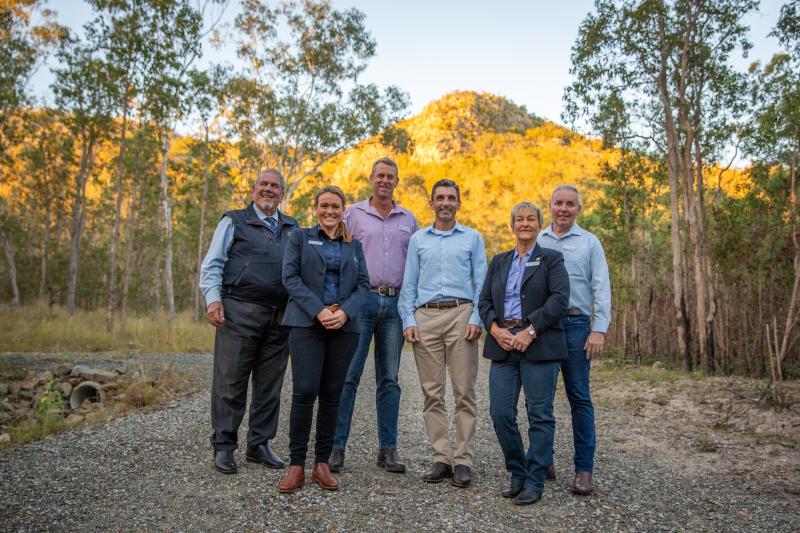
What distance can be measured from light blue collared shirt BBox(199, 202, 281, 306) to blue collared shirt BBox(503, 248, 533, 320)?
7.04ft

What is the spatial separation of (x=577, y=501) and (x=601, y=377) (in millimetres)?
8426

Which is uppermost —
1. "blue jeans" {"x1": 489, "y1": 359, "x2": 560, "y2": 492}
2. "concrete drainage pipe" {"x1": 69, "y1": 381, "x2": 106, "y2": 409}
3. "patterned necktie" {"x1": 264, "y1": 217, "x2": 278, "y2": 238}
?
"patterned necktie" {"x1": 264, "y1": 217, "x2": 278, "y2": 238}

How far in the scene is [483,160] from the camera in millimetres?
86125

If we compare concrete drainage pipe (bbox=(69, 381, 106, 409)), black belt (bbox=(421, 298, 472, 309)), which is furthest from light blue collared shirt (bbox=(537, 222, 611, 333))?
concrete drainage pipe (bbox=(69, 381, 106, 409))

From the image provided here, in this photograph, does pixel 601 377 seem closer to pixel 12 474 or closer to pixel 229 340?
pixel 229 340

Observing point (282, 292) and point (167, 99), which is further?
point (167, 99)

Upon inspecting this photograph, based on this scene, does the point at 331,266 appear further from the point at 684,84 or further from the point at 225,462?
the point at 684,84

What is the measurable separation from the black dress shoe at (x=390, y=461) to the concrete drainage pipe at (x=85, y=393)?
5419 millimetres

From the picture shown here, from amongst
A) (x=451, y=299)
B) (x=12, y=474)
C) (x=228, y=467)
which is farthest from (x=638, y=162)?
(x=12, y=474)

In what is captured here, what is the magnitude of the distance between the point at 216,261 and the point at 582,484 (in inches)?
123

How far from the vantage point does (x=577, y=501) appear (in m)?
3.65

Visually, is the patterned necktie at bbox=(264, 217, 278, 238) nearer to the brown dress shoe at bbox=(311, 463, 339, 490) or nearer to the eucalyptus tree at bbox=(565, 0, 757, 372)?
the brown dress shoe at bbox=(311, 463, 339, 490)

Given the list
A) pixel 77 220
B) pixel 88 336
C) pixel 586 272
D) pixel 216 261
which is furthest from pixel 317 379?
pixel 77 220

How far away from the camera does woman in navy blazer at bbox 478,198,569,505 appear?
3598 mm
